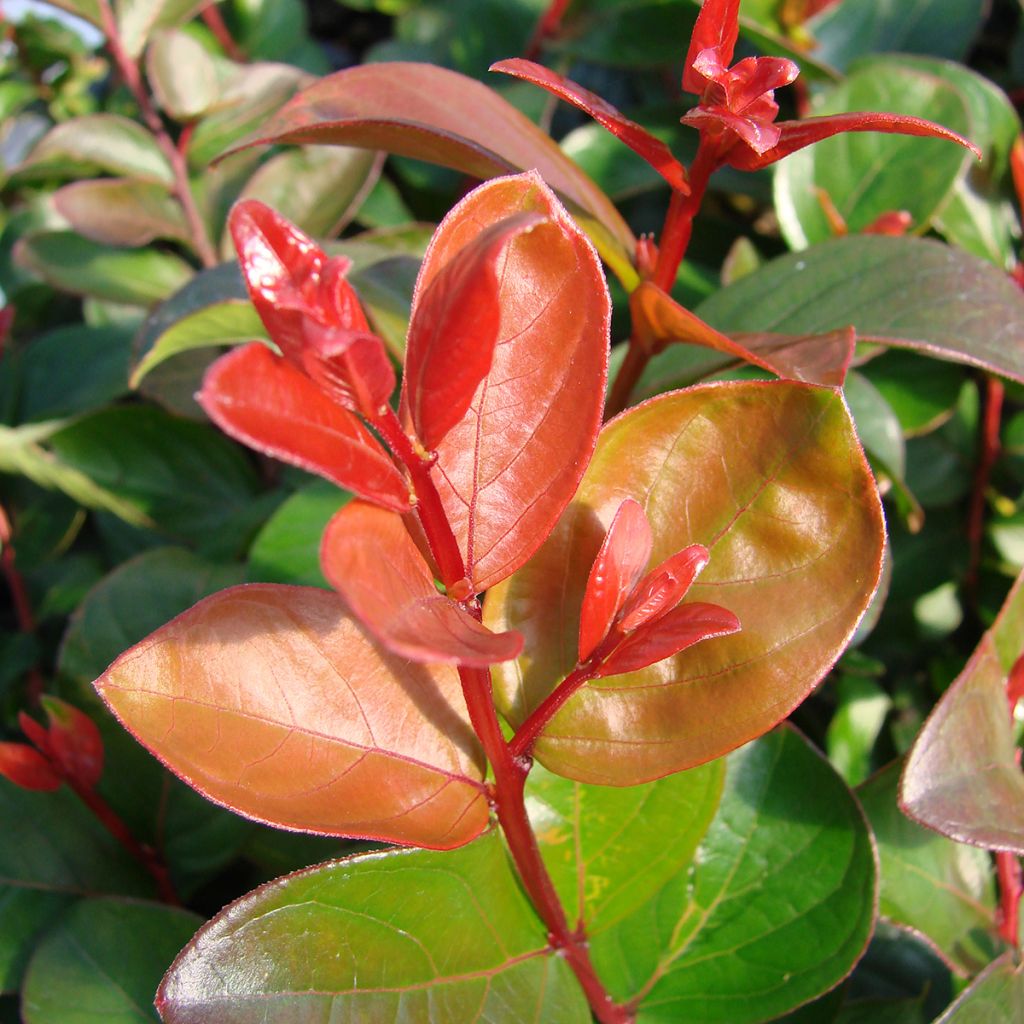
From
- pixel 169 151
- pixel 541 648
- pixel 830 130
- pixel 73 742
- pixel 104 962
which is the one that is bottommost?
pixel 104 962

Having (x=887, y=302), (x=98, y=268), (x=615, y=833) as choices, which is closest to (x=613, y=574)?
(x=615, y=833)

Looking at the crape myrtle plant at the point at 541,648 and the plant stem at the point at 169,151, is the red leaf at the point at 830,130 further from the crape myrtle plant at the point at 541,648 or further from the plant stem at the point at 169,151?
the plant stem at the point at 169,151

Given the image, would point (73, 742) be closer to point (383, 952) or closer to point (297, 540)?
point (297, 540)

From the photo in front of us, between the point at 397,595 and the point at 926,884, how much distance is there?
53 centimetres

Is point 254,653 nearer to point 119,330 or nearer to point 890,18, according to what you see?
point 119,330

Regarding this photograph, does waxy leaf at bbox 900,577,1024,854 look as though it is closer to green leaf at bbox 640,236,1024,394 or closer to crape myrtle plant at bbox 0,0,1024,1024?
crape myrtle plant at bbox 0,0,1024,1024

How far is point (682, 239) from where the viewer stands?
0.63m

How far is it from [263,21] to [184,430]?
27.0 inches

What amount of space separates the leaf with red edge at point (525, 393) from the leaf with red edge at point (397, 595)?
0.04m

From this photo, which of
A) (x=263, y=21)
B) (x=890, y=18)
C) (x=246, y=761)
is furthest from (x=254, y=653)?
(x=263, y=21)

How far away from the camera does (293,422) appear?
341mm

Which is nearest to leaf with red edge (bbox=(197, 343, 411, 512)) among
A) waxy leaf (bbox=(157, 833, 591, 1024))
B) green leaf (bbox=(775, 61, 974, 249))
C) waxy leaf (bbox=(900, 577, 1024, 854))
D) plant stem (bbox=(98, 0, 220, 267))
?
waxy leaf (bbox=(157, 833, 591, 1024))

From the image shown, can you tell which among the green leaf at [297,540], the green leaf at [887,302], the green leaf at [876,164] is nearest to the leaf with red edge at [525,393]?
the green leaf at [887,302]

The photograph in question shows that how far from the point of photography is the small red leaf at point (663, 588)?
1.37 ft
